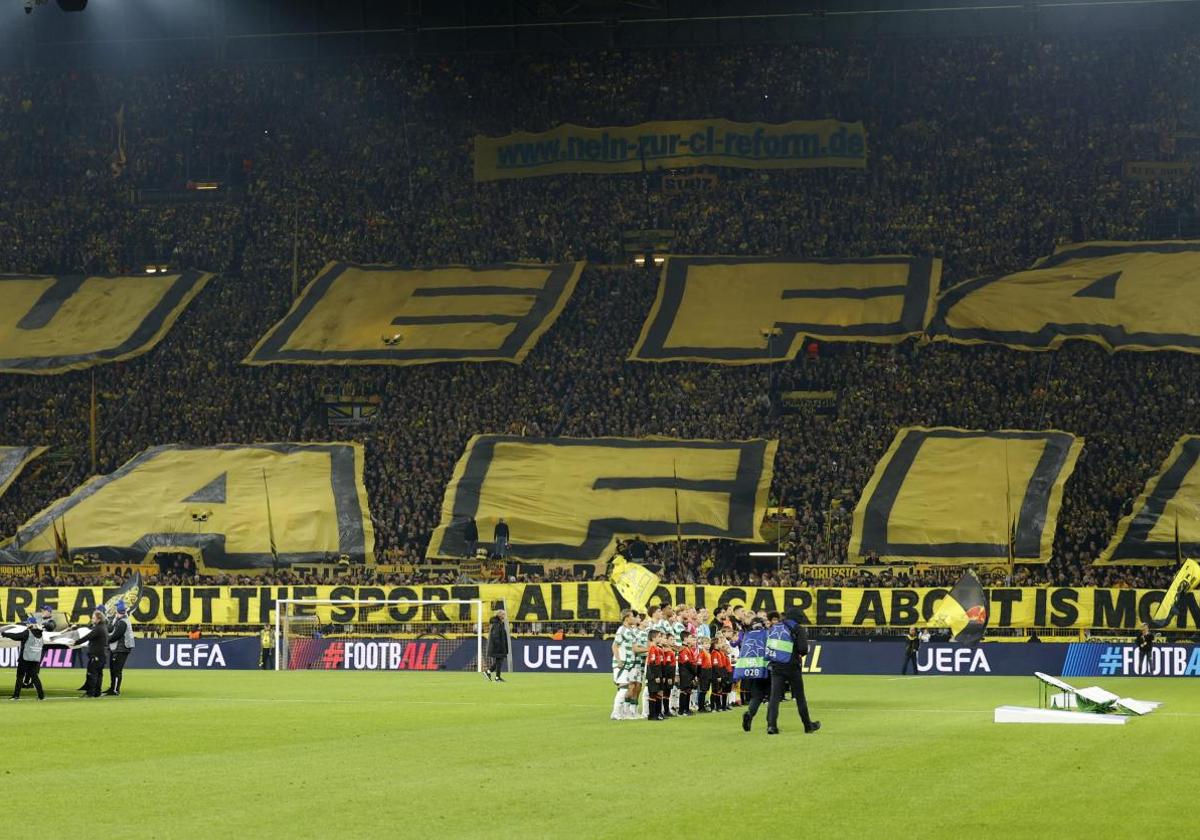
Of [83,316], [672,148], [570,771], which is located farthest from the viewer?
[672,148]

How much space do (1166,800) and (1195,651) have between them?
30460 mm

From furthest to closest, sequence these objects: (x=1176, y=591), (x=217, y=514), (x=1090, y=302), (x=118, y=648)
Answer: (x=1090, y=302) < (x=217, y=514) < (x=1176, y=591) < (x=118, y=648)

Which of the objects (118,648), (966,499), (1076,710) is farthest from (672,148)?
(1076,710)

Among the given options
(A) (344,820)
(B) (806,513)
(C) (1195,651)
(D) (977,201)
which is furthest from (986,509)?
(A) (344,820)

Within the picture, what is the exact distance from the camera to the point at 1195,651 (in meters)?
46.1

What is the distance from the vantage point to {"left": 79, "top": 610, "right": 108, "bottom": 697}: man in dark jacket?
3659 cm

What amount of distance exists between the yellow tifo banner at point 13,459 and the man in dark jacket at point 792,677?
1695 inches

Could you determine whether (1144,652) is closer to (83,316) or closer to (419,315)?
(419,315)

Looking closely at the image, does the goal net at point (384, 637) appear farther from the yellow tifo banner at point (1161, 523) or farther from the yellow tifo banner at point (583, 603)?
the yellow tifo banner at point (1161, 523)

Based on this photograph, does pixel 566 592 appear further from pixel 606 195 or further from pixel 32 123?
pixel 32 123

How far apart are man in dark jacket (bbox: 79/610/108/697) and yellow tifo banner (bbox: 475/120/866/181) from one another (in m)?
39.6

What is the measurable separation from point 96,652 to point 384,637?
15.8 m

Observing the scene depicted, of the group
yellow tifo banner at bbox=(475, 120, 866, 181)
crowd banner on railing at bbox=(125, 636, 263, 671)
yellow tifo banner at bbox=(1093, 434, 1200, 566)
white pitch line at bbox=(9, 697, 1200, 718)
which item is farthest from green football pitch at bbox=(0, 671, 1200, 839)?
yellow tifo banner at bbox=(475, 120, 866, 181)

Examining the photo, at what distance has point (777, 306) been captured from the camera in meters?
65.4
